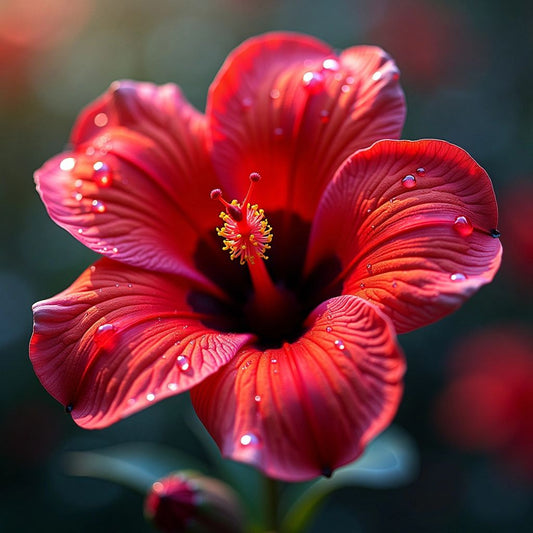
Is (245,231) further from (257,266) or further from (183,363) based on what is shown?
(183,363)

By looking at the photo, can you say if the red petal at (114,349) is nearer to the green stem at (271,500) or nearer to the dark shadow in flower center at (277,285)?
the dark shadow in flower center at (277,285)

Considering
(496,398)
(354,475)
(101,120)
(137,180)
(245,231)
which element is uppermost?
(101,120)

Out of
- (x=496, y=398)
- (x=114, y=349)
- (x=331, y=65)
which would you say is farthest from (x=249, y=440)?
(x=496, y=398)

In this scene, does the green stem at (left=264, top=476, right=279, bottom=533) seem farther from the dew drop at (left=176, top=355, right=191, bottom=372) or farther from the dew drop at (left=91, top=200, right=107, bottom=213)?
the dew drop at (left=91, top=200, right=107, bottom=213)

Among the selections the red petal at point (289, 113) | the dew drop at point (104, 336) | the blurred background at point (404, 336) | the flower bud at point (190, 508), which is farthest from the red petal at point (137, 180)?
the blurred background at point (404, 336)

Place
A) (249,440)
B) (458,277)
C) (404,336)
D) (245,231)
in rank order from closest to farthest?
(249,440), (458,277), (245,231), (404,336)

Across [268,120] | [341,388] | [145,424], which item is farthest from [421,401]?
[341,388]
